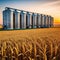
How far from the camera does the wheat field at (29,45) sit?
72.2 inches

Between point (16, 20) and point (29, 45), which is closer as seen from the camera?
point (29, 45)

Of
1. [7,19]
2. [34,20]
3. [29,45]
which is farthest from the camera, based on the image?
[34,20]

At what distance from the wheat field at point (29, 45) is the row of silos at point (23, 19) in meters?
0.09

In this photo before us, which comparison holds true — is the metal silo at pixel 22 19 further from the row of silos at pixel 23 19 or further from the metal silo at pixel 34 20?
the metal silo at pixel 34 20

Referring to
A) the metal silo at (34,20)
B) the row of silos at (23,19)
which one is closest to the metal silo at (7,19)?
the row of silos at (23,19)

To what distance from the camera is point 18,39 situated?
1940 millimetres

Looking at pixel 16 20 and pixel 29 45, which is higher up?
pixel 16 20

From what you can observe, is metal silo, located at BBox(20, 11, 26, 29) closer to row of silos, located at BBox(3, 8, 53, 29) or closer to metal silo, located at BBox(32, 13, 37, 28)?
row of silos, located at BBox(3, 8, 53, 29)

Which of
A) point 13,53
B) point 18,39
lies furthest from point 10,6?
point 13,53

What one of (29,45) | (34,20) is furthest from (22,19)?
(29,45)

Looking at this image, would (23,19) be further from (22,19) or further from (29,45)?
(29,45)

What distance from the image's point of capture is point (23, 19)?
82.5 inches

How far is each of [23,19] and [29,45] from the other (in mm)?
434

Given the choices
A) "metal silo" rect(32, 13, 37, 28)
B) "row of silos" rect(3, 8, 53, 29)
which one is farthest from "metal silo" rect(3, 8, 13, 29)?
"metal silo" rect(32, 13, 37, 28)
